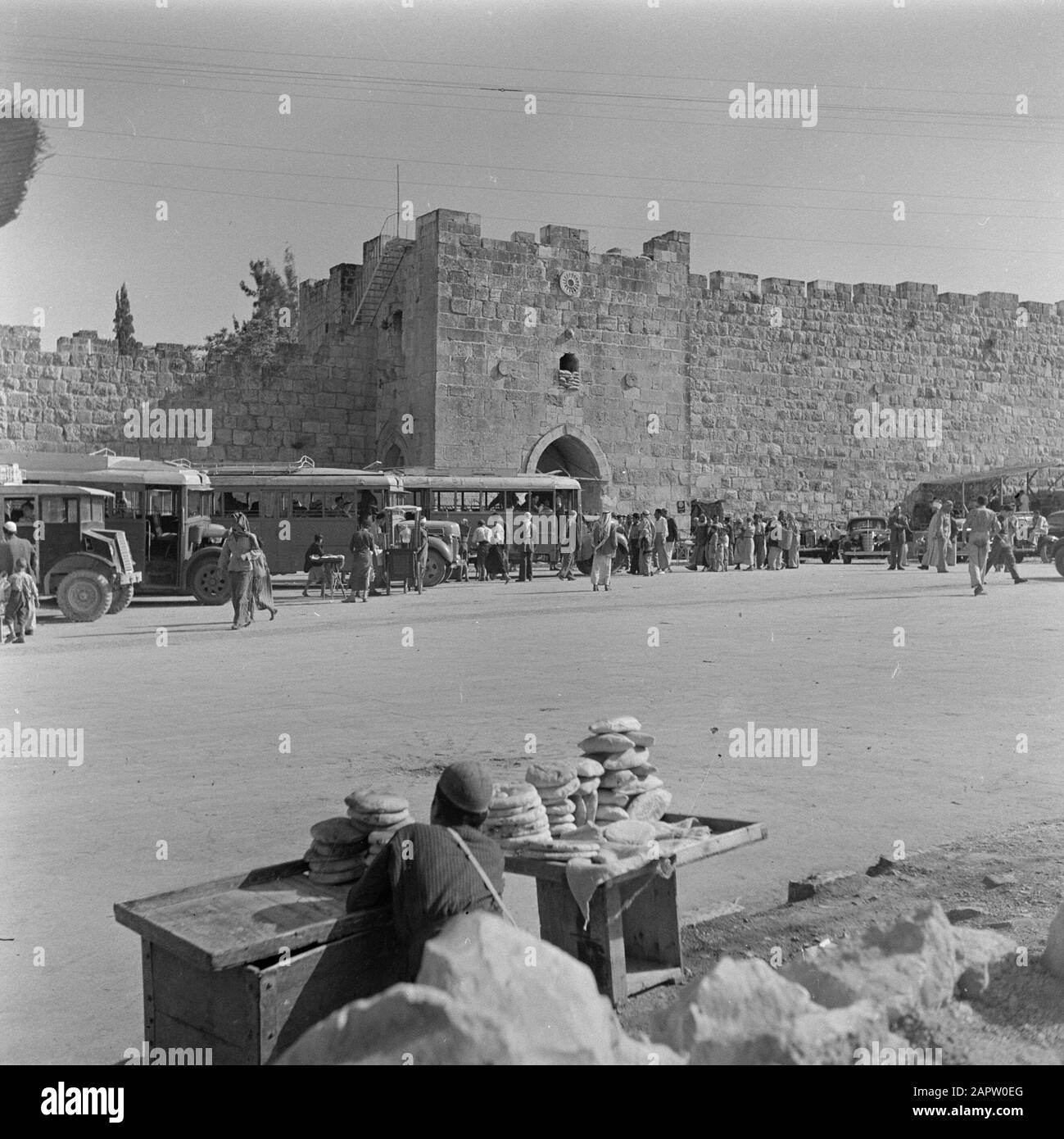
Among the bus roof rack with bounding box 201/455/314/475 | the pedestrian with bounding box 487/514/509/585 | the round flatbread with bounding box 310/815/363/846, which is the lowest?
the round flatbread with bounding box 310/815/363/846

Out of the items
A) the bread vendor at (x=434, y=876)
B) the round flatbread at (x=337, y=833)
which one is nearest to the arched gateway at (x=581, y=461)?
the round flatbread at (x=337, y=833)

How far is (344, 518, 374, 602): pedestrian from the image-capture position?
16.7 m

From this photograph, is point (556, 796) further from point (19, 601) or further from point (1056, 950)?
point (19, 601)

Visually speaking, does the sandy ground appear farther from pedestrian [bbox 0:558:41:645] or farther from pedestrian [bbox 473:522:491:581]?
pedestrian [bbox 473:522:491:581]

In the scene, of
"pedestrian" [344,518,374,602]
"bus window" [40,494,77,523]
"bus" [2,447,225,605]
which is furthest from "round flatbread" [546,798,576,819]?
"bus" [2,447,225,605]

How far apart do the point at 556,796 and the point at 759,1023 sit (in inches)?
61.8

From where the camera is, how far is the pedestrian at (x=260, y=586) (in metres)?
13.0

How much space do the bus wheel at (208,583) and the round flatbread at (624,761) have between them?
12721 mm

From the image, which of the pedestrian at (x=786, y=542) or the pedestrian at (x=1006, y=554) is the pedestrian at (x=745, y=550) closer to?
the pedestrian at (x=786, y=542)

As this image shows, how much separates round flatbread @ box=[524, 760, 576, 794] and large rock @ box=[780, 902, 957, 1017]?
3.81 ft

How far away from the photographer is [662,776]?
5664mm

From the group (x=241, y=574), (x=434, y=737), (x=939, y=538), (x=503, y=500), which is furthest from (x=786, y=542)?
(x=434, y=737)

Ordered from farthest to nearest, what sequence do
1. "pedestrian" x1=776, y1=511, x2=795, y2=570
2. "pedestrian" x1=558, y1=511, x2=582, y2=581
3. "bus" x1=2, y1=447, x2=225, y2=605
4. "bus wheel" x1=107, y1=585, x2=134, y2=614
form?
"pedestrian" x1=776, y1=511, x2=795, y2=570, "pedestrian" x1=558, y1=511, x2=582, y2=581, "bus" x1=2, y1=447, x2=225, y2=605, "bus wheel" x1=107, y1=585, x2=134, y2=614
